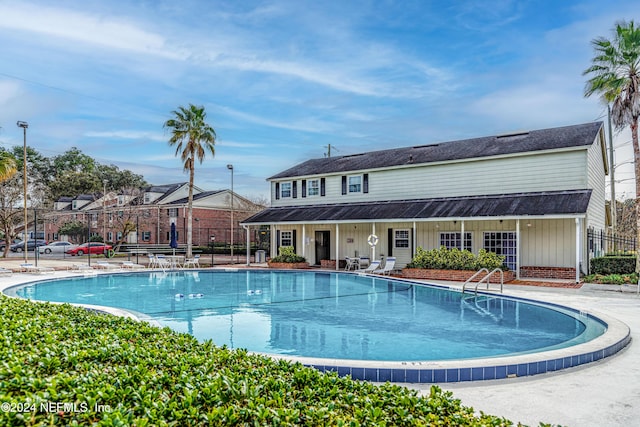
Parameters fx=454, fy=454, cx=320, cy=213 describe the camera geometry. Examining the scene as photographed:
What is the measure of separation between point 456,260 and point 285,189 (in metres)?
12.7

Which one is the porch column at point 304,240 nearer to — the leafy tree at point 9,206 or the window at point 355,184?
the window at point 355,184

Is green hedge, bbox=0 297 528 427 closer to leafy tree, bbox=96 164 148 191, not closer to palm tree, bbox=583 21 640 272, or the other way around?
palm tree, bbox=583 21 640 272

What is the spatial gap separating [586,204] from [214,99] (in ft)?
66.3

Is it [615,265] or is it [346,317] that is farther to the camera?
[615,265]

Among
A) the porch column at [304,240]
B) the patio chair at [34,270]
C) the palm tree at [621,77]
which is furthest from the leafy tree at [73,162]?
the palm tree at [621,77]

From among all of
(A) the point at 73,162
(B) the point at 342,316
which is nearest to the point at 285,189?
(B) the point at 342,316

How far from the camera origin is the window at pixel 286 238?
26.9 metres

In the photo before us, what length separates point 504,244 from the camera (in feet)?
64.3

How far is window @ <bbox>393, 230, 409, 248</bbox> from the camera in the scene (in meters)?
22.8

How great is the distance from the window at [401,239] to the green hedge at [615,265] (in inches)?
328

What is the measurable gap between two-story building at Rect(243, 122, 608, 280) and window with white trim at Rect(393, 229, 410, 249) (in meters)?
0.05

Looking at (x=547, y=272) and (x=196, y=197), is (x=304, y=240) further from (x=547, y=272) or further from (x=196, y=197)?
(x=196, y=197)

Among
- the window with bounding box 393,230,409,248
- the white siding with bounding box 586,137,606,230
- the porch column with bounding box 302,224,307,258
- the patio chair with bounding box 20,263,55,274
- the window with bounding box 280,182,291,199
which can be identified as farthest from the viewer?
the window with bounding box 280,182,291,199

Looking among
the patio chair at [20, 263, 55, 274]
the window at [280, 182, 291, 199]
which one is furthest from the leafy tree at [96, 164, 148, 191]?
the patio chair at [20, 263, 55, 274]
